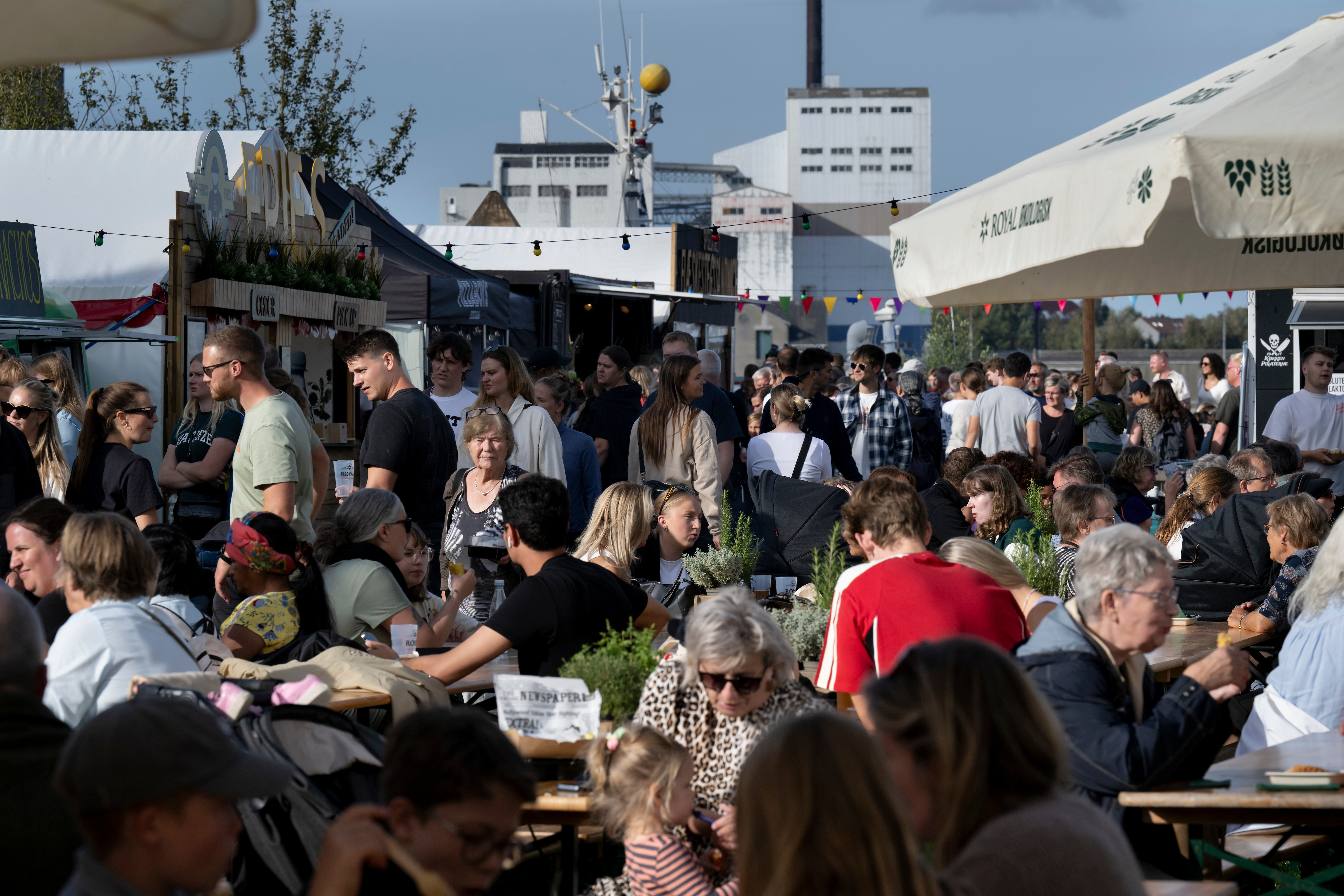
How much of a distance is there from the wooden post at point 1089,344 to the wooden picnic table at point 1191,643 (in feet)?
9.79

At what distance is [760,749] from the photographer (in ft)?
6.26

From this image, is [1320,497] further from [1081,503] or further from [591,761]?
[591,761]

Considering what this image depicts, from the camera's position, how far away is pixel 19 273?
995 centimetres

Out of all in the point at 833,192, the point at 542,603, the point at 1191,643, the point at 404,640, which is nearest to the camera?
the point at 542,603

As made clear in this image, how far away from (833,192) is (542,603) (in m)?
107

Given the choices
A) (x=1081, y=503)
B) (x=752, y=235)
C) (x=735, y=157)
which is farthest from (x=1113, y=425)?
(x=735, y=157)

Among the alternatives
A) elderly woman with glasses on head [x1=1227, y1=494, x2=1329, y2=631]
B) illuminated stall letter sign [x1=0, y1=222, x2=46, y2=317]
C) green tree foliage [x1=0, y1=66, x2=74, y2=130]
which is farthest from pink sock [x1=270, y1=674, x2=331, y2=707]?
green tree foliage [x1=0, y1=66, x2=74, y2=130]

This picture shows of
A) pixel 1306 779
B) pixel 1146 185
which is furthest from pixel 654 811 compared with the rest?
pixel 1146 185

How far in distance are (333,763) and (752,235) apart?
79768 millimetres

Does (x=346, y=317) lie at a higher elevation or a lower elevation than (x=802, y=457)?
higher

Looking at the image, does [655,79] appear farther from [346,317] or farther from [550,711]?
[550,711]

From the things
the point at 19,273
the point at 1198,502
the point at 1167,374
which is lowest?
the point at 1198,502

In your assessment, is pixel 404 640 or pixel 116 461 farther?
pixel 116 461

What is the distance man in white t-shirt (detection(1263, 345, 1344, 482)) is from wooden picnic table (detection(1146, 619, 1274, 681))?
9.04 feet
